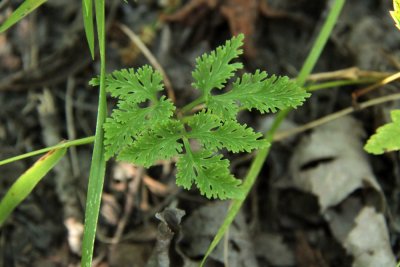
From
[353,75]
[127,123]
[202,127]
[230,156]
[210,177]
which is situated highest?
[127,123]

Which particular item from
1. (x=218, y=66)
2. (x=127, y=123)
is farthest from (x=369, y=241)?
(x=127, y=123)

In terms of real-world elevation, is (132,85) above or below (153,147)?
above

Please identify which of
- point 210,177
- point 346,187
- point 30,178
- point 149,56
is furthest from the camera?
point 149,56

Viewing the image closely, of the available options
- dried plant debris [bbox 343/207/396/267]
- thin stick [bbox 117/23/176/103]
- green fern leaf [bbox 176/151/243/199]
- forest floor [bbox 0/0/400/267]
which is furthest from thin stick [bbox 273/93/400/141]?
green fern leaf [bbox 176/151/243/199]

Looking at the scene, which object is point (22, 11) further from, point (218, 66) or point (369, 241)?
point (369, 241)

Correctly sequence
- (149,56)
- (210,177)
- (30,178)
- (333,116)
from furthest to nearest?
(149,56) < (333,116) < (30,178) < (210,177)

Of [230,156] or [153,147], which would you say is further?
[230,156]
